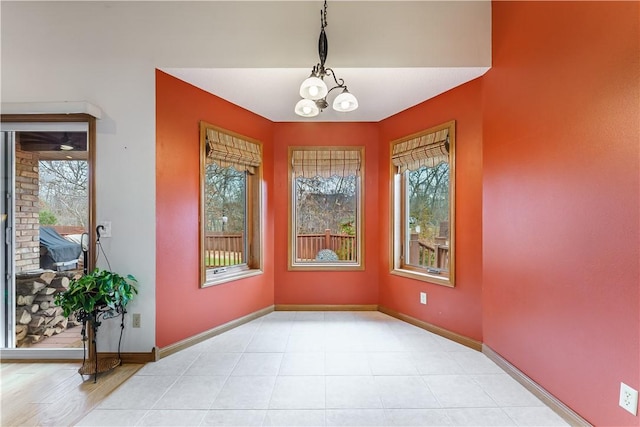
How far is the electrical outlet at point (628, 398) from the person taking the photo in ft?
4.36

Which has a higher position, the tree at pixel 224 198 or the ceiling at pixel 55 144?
the ceiling at pixel 55 144

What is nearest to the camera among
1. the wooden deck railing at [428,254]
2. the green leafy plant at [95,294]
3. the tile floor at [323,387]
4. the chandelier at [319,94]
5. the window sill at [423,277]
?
the tile floor at [323,387]

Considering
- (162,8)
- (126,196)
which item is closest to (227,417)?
(126,196)

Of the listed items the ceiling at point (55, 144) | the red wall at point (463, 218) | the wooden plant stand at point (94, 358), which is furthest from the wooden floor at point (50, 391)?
the red wall at point (463, 218)

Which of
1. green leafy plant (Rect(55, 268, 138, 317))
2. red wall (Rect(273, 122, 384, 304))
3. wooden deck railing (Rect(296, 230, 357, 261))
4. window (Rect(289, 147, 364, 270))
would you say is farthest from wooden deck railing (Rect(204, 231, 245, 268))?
green leafy plant (Rect(55, 268, 138, 317))

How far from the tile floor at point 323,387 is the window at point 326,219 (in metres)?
1.07

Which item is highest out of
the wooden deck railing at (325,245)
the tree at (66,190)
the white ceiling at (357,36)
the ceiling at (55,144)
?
the white ceiling at (357,36)

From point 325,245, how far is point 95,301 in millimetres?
2440

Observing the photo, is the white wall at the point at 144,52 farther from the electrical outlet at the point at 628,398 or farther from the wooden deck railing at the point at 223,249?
the electrical outlet at the point at 628,398

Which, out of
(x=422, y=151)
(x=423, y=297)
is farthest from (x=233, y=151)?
(x=423, y=297)

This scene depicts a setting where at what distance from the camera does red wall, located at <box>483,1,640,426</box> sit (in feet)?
4.54

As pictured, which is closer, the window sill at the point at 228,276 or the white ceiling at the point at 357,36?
the white ceiling at the point at 357,36

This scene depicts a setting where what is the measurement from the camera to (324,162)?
356 cm

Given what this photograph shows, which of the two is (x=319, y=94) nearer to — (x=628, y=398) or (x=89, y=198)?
(x=89, y=198)
